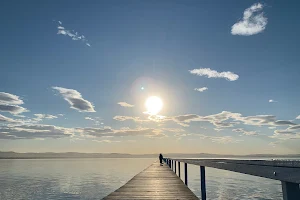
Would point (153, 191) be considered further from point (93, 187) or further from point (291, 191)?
point (93, 187)

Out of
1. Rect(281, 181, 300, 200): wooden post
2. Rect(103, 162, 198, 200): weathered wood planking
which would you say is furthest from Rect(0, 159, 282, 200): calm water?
Rect(281, 181, 300, 200): wooden post

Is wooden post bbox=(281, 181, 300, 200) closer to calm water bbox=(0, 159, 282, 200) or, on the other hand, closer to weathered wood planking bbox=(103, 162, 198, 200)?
weathered wood planking bbox=(103, 162, 198, 200)

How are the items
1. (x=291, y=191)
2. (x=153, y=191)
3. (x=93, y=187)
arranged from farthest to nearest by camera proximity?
(x=93, y=187)
(x=153, y=191)
(x=291, y=191)

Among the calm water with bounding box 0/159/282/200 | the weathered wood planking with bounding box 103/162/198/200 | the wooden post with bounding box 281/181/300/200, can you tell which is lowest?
the calm water with bounding box 0/159/282/200

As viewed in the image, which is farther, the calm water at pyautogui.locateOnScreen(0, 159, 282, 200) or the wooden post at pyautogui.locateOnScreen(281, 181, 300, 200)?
the calm water at pyautogui.locateOnScreen(0, 159, 282, 200)

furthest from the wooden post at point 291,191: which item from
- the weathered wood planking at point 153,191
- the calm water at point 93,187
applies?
the calm water at point 93,187

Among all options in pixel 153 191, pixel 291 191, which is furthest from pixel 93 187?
pixel 291 191

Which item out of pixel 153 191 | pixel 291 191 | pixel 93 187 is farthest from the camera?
pixel 93 187

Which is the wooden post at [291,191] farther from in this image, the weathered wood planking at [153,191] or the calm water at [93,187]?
the calm water at [93,187]

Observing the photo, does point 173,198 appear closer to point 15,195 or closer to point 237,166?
point 237,166

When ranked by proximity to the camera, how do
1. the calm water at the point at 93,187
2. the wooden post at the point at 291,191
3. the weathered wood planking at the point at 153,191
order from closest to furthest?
the wooden post at the point at 291,191, the weathered wood planking at the point at 153,191, the calm water at the point at 93,187

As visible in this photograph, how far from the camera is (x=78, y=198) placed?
92.7 feet

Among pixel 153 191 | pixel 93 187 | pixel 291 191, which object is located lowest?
pixel 93 187

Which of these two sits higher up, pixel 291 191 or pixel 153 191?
pixel 291 191
